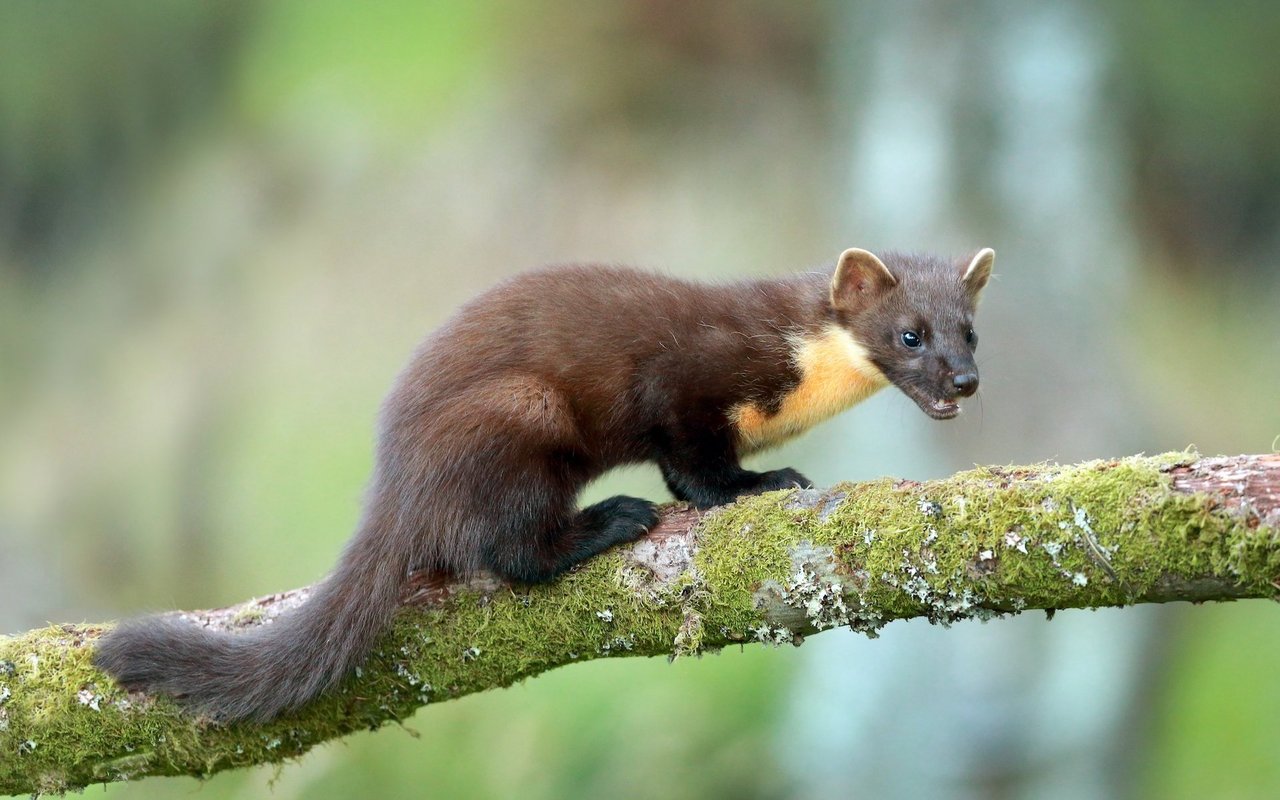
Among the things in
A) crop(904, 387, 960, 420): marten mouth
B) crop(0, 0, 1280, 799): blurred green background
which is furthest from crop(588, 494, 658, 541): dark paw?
crop(0, 0, 1280, 799): blurred green background

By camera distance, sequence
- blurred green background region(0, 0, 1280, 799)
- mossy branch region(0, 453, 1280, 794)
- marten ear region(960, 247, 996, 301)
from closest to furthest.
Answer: mossy branch region(0, 453, 1280, 794) → marten ear region(960, 247, 996, 301) → blurred green background region(0, 0, 1280, 799)

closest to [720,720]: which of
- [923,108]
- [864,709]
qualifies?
[864,709]

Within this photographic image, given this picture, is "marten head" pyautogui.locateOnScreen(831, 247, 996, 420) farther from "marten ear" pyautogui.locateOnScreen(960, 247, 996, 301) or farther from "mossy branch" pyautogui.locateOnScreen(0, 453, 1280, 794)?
"mossy branch" pyautogui.locateOnScreen(0, 453, 1280, 794)

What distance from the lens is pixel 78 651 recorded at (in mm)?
3885

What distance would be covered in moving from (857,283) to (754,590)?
155cm

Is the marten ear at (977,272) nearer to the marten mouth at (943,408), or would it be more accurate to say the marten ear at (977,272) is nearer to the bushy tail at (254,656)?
the marten mouth at (943,408)

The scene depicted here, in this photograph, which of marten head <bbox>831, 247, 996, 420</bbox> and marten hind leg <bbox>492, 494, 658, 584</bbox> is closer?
marten hind leg <bbox>492, 494, 658, 584</bbox>

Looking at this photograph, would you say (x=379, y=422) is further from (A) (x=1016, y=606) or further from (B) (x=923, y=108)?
(B) (x=923, y=108)

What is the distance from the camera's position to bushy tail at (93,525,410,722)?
375 centimetres

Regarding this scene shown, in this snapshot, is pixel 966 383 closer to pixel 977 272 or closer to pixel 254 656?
pixel 977 272

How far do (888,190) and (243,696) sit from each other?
5.48 m

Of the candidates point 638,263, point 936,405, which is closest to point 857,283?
point 936,405

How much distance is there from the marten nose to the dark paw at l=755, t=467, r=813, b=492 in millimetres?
625

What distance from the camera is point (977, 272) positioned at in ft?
15.5
